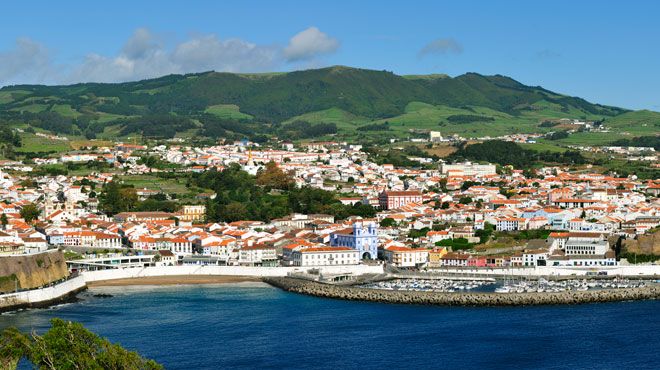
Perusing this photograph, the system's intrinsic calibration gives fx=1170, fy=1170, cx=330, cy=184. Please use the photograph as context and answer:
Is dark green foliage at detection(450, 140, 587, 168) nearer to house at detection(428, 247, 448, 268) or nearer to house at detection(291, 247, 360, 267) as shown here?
house at detection(428, 247, 448, 268)

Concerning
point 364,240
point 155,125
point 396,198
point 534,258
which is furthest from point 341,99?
point 534,258

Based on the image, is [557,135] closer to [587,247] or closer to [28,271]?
[587,247]

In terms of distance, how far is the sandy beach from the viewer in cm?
3069

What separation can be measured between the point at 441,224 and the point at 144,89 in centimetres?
8946

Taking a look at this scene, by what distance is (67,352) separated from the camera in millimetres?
15109

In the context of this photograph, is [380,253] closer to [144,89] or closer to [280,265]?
[280,265]

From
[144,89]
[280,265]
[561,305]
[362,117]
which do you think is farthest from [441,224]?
[144,89]

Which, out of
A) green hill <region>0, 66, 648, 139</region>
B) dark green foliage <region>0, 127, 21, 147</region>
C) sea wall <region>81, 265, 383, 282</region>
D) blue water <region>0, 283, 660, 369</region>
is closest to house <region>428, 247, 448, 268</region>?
sea wall <region>81, 265, 383, 282</region>

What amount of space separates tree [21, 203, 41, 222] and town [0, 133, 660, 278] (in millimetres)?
47

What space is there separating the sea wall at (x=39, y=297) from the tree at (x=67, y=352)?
10.8 m

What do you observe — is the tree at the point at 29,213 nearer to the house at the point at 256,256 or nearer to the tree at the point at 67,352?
the house at the point at 256,256

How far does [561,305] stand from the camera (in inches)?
1046

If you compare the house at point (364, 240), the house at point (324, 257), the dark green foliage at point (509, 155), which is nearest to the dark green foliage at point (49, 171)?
the house at point (364, 240)

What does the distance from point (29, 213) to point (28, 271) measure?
13.9 metres
